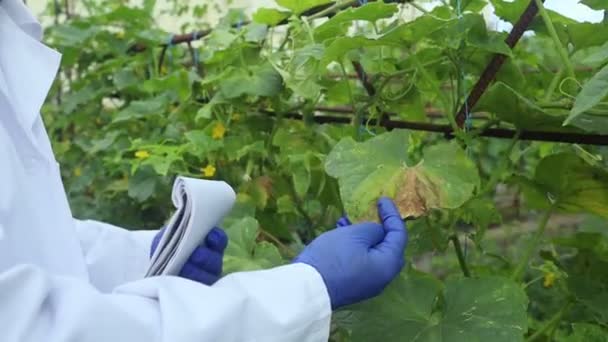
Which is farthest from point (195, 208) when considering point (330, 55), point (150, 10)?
point (150, 10)

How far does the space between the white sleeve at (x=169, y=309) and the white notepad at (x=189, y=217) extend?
6 centimetres

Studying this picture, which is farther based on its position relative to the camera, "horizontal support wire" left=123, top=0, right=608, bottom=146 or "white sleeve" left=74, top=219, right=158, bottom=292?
"white sleeve" left=74, top=219, right=158, bottom=292

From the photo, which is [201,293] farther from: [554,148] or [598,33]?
[554,148]

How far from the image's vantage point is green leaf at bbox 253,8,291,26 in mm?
1581

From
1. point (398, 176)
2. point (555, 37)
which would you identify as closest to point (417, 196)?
point (398, 176)

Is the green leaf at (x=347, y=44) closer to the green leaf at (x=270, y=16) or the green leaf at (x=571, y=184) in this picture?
the green leaf at (x=571, y=184)

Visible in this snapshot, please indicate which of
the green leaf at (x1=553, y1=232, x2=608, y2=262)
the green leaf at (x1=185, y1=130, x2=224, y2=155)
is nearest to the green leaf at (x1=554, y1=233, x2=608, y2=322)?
the green leaf at (x1=553, y1=232, x2=608, y2=262)

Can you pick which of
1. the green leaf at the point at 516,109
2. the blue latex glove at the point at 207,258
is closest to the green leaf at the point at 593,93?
the green leaf at the point at 516,109

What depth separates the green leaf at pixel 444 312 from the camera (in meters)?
1.09

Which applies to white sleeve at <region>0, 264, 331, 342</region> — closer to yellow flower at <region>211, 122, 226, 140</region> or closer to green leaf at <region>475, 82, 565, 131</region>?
green leaf at <region>475, 82, 565, 131</region>

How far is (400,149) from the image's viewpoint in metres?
1.17

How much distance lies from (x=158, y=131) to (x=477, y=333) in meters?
1.24

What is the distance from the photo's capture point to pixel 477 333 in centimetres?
109

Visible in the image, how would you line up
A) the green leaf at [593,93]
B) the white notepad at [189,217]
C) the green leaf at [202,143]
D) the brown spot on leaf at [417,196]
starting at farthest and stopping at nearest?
the green leaf at [202,143]
the brown spot on leaf at [417,196]
the white notepad at [189,217]
the green leaf at [593,93]
